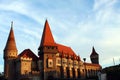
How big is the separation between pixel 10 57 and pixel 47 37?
35.7 feet

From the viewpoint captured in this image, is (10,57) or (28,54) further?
(28,54)

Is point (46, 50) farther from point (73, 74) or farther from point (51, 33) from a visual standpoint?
point (73, 74)

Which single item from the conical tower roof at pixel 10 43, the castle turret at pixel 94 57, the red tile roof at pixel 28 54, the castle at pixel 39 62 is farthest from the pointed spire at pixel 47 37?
the castle turret at pixel 94 57

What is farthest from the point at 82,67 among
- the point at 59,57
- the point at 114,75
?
the point at 114,75

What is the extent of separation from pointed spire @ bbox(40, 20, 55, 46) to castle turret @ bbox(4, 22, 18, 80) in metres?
7.42

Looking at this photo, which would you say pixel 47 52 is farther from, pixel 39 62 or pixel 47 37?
pixel 47 37

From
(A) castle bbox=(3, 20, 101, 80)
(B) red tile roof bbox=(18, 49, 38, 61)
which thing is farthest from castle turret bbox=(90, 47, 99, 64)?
(B) red tile roof bbox=(18, 49, 38, 61)

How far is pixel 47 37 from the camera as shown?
69.8 meters

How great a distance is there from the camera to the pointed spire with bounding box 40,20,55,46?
68.9 meters

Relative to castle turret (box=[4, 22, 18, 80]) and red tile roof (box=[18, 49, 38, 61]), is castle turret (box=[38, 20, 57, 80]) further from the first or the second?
castle turret (box=[4, 22, 18, 80])

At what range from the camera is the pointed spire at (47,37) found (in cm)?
6891

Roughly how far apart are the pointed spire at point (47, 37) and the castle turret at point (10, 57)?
7.42 meters

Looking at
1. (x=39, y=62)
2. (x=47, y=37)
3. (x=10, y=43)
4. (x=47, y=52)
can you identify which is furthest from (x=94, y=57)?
(x=10, y=43)

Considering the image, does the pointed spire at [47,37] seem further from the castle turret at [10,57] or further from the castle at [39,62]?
the castle turret at [10,57]
